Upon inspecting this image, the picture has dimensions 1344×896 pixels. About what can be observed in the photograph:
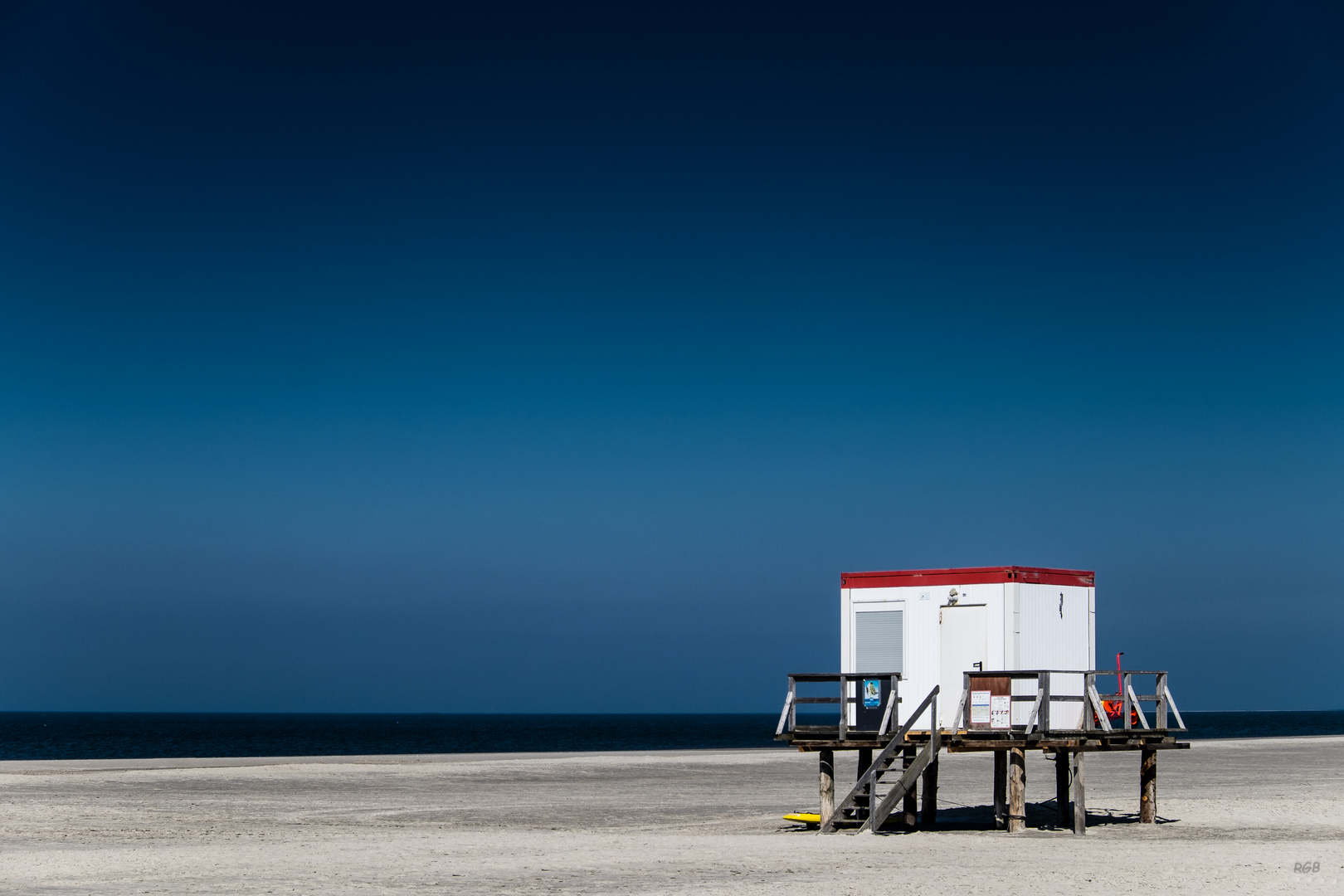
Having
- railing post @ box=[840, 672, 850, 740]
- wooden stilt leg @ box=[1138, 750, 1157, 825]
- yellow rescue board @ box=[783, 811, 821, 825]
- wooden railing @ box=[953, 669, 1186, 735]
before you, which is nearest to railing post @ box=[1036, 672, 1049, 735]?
wooden railing @ box=[953, 669, 1186, 735]

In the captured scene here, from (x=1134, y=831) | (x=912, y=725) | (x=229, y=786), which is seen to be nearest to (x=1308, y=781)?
(x=1134, y=831)

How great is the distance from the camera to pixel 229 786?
3594 centimetres

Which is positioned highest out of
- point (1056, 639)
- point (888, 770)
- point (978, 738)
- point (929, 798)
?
point (1056, 639)

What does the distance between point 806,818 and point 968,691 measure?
16.1 ft

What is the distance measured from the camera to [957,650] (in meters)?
23.1

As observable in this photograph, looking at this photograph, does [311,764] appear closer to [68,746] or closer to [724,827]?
[724,827]

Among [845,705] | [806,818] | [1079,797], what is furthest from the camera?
[806,818]

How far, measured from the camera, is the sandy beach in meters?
17.2

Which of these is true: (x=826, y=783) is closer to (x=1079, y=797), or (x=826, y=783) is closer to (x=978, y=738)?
(x=978, y=738)

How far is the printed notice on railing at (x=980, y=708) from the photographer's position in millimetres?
22031

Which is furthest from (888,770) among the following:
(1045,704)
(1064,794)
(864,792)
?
(1064,794)

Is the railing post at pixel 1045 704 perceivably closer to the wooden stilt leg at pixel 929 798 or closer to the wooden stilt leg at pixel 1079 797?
the wooden stilt leg at pixel 1079 797

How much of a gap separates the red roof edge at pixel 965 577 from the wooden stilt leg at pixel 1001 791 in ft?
9.36

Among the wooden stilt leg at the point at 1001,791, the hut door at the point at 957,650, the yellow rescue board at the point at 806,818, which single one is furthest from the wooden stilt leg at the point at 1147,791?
the yellow rescue board at the point at 806,818
